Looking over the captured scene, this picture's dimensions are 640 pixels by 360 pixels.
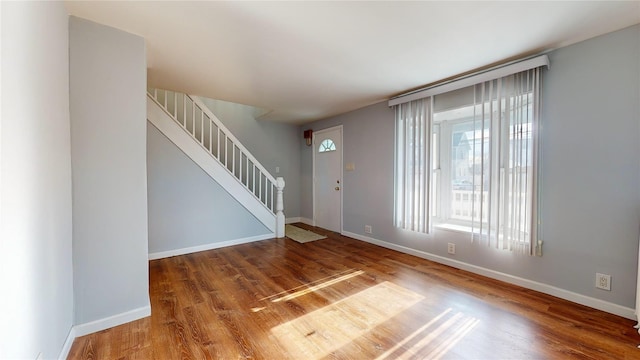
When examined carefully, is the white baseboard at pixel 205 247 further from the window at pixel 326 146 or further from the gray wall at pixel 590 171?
the gray wall at pixel 590 171

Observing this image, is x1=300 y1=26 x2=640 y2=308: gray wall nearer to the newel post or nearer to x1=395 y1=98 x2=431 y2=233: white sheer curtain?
x1=395 y1=98 x2=431 y2=233: white sheer curtain

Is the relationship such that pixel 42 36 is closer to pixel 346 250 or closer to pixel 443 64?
pixel 443 64

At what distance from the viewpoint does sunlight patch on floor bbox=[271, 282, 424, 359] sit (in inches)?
64.3

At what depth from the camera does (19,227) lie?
3.35 ft

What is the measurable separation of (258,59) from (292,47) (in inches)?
16.3

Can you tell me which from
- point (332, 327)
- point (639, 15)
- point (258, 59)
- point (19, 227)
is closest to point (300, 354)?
point (332, 327)

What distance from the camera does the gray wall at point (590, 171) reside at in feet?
6.17

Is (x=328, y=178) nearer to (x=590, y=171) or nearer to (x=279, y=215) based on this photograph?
(x=279, y=215)

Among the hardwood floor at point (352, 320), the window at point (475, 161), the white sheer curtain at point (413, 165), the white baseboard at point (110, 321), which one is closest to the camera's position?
the hardwood floor at point (352, 320)

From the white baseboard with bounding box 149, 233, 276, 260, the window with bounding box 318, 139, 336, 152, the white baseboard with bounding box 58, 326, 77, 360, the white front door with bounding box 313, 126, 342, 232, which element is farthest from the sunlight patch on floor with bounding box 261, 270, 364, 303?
the window with bounding box 318, 139, 336, 152

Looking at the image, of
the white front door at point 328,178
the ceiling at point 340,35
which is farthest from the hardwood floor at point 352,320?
the ceiling at point 340,35

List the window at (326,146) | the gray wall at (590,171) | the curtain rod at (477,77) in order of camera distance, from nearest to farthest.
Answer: the gray wall at (590,171) < the curtain rod at (477,77) < the window at (326,146)

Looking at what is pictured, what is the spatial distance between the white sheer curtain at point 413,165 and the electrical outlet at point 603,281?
1470 mm

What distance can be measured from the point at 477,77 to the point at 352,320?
2.62m
